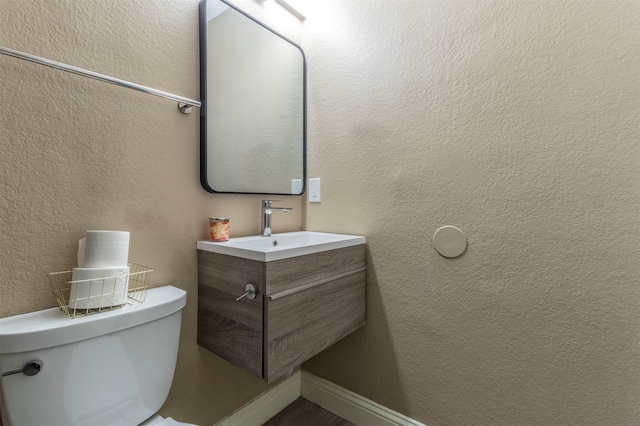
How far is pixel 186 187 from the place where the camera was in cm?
120

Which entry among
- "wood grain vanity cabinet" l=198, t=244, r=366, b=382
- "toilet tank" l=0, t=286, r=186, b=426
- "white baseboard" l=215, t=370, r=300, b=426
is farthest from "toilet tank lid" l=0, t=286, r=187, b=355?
"white baseboard" l=215, t=370, r=300, b=426

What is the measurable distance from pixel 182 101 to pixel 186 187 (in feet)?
1.05

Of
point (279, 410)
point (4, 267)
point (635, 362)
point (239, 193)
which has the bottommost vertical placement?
point (279, 410)

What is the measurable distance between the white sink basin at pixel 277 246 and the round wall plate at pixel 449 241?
337mm

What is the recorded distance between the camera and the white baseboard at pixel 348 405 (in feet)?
4.50

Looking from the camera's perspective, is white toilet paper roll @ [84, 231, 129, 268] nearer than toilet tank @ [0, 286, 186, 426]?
No

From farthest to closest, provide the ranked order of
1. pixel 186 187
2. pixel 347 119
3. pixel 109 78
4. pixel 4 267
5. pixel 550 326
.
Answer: pixel 347 119
pixel 186 187
pixel 550 326
pixel 109 78
pixel 4 267

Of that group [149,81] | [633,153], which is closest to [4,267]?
[149,81]

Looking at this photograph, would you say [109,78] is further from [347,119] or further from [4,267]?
[347,119]

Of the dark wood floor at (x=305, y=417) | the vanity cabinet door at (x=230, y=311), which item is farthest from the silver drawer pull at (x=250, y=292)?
the dark wood floor at (x=305, y=417)

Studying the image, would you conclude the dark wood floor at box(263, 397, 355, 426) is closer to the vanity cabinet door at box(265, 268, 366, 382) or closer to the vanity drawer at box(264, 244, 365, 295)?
the vanity cabinet door at box(265, 268, 366, 382)

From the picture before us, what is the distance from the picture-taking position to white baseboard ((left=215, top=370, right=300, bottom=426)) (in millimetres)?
1373

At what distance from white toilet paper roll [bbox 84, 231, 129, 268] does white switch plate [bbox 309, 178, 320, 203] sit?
942mm

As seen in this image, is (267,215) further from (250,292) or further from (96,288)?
(96,288)
